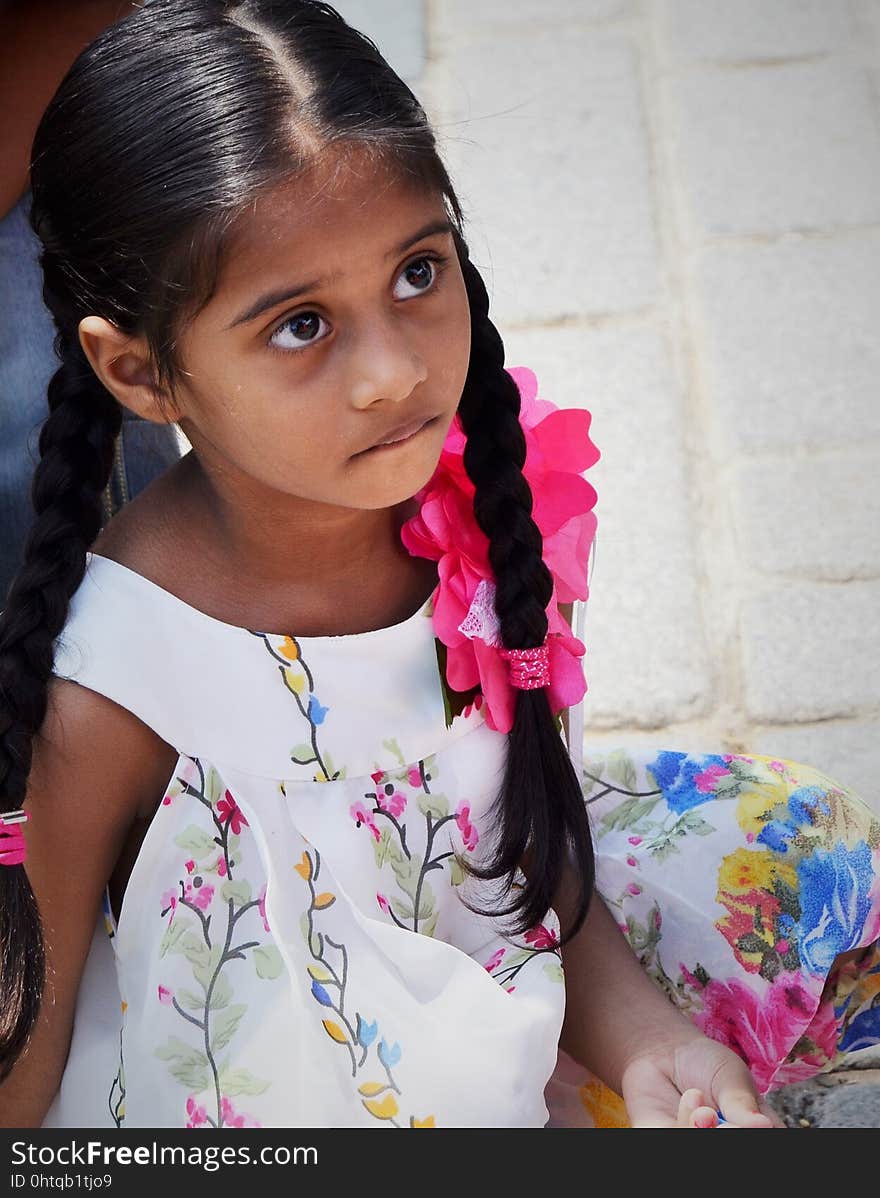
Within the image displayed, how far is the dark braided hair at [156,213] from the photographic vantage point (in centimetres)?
95

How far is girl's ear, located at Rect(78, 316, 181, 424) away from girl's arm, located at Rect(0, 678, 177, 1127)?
0.20 m

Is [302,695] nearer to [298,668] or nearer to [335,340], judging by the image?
[298,668]

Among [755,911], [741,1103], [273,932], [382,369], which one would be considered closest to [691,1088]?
[741,1103]

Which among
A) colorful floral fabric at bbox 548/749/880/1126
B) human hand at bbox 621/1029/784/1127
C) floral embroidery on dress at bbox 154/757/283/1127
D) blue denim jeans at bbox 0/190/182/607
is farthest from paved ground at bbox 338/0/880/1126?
blue denim jeans at bbox 0/190/182/607

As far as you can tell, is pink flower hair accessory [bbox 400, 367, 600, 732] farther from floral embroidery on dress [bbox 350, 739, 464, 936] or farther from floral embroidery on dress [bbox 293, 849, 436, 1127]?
floral embroidery on dress [bbox 293, 849, 436, 1127]

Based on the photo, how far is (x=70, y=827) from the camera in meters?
1.06

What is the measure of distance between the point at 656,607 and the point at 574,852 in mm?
739

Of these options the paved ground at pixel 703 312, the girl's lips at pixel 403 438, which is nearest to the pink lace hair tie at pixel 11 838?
the girl's lips at pixel 403 438

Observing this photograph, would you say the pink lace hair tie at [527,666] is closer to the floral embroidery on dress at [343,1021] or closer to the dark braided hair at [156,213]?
the dark braided hair at [156,213]

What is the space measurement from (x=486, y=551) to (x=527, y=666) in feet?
0.31

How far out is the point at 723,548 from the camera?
1.99m

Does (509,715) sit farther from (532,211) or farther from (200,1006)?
(532,211)

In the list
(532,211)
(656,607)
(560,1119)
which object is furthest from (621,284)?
(560,1119)

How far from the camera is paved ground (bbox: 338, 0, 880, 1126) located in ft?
6.06
